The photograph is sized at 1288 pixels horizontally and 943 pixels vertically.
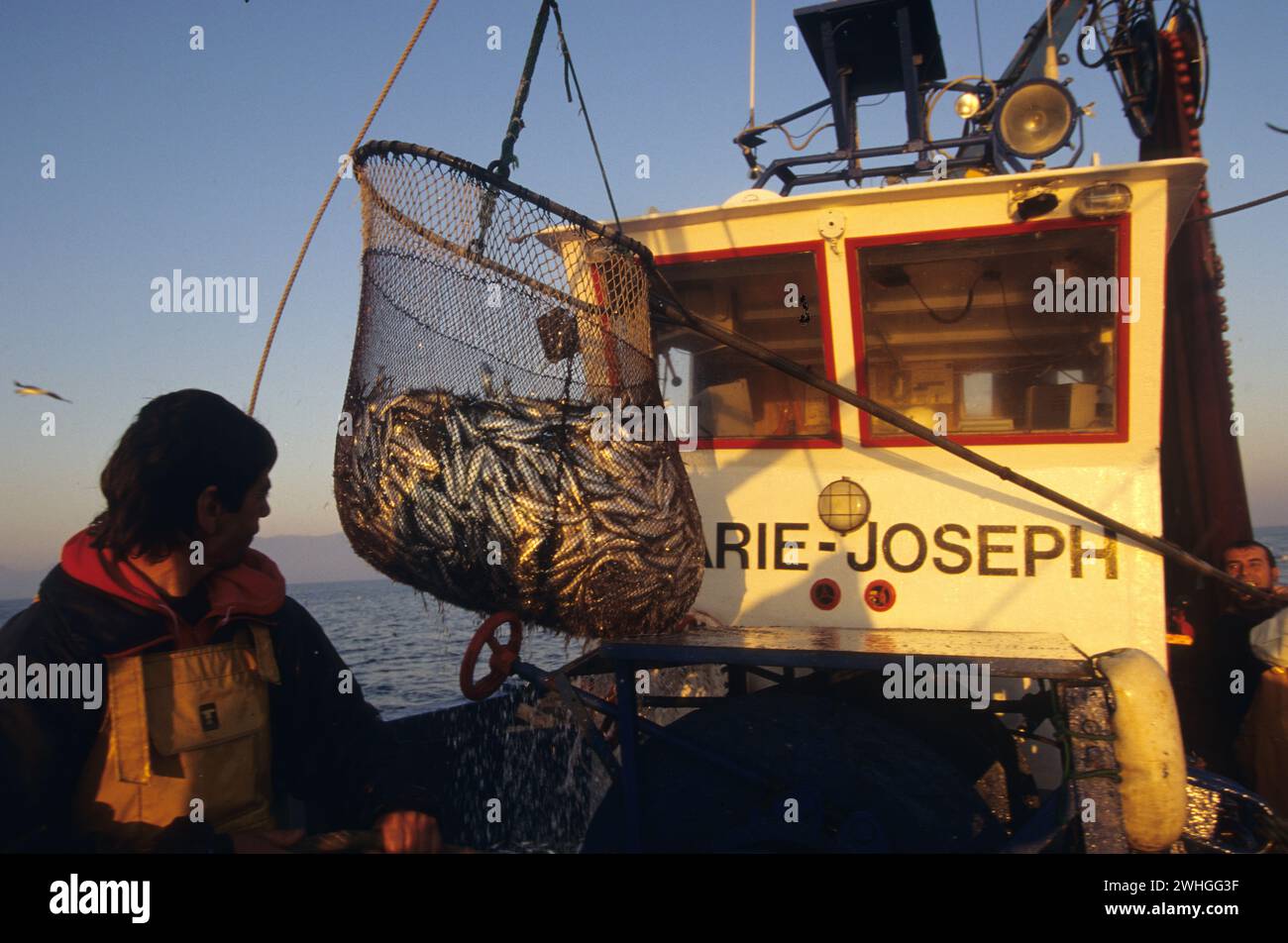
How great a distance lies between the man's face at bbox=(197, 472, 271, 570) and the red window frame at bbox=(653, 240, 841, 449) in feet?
8.43

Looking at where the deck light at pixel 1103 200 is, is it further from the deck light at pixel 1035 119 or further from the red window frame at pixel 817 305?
the red window frame at pixel 817 305

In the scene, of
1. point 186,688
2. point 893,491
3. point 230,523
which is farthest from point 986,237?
point 186,688

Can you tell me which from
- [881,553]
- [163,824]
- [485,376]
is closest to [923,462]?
[881,553]

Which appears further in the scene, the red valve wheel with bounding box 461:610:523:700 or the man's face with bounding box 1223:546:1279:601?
the man's face with bounding box 1223:546:1279:601

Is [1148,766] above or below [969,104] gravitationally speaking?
below

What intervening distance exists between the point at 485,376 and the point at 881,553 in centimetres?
238

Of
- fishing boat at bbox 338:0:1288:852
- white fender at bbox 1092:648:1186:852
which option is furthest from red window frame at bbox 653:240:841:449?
white fender at bbox 1092:648:1186:852

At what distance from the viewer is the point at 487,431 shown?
2.98 m

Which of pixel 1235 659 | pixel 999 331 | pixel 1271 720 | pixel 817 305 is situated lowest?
pixel 1271 720

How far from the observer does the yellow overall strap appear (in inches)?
90.3

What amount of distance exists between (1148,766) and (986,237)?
275 cm

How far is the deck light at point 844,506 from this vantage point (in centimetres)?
452

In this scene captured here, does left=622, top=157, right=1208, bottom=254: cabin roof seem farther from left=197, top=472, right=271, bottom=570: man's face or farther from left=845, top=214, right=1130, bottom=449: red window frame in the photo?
left=197, top=472, right=271, bottom=570: man's face

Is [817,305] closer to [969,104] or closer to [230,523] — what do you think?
[969,104]
